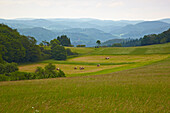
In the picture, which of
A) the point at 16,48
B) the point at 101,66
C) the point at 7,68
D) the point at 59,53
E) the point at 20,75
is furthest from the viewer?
the point at 59,53

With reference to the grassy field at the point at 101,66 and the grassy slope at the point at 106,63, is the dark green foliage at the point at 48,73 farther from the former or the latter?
the grassy slope at the point at 106,63

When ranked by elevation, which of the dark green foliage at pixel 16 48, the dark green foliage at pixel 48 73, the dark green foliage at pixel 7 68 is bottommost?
the dark green foliage at pixel 48 73

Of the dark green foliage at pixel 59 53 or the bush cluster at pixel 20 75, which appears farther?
the dark green foliage at pixel 59 53

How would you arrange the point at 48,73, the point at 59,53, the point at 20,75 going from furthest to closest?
the point at 59,53 < the point at 48,73 < the point at 20,75

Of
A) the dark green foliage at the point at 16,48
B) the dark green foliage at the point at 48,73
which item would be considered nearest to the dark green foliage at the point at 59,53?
the dark green foliage at the point at 16,48

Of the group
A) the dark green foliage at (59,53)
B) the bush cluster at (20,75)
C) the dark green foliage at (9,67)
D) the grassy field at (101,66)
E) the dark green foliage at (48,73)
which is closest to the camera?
the bush cluster at (20,75)

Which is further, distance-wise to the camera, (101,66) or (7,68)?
(101,66)

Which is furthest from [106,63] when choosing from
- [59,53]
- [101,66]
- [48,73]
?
[59,53]

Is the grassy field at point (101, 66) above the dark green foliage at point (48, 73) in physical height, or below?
below

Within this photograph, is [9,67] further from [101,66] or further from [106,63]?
[106,63]

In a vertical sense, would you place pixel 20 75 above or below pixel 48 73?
above

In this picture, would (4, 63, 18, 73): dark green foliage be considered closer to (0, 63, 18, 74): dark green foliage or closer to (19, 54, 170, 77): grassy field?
(0, 63, 18, 74): dark green foliage

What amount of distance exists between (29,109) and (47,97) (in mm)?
2435

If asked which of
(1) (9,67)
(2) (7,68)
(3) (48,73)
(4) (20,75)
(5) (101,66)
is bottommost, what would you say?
(5) (101,66)
